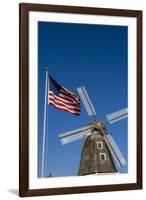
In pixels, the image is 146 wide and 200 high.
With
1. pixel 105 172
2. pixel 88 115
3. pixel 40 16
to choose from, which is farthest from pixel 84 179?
pixel 40 16

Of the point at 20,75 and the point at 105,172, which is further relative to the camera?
the point at 105,172

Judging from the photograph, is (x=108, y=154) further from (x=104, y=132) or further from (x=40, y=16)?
(x=40, y=16)

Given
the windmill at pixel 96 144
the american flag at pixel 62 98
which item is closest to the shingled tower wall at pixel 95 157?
the windmill at pixel 96 144

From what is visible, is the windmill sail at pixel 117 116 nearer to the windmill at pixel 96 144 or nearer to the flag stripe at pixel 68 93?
the windmill at pixel 96 144

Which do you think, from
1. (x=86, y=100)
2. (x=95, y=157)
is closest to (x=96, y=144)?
(x=95, y=157)

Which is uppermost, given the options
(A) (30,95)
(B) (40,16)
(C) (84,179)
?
(B) (40,16)

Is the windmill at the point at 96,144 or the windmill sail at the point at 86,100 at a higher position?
the windmill sail at the point at 86,100

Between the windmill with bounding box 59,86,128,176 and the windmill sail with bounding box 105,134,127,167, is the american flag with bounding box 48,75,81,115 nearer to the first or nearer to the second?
the windmill with bounding box 59,86,128,176
